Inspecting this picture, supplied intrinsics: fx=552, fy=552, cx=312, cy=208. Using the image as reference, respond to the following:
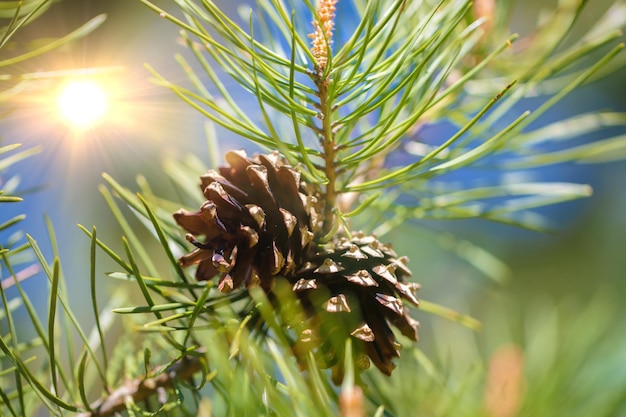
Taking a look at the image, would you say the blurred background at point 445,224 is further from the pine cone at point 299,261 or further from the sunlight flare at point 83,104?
the pine cone at point 299,261

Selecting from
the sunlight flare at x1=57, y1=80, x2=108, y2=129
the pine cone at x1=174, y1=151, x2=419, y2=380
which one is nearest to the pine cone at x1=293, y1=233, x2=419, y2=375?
the pine cone at x1=174, y1=151, x2=419, y2=380

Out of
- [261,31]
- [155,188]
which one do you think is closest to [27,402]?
[261,31]

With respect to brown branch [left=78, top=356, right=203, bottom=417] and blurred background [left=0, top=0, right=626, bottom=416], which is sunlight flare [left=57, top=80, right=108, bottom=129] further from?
brown branch [left=78, top=356, right=203, bottom=417]

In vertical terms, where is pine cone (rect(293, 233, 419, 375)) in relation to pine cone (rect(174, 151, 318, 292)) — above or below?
below

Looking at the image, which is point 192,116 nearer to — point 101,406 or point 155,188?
point 155,188

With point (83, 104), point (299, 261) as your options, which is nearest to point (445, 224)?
point (83, 104)

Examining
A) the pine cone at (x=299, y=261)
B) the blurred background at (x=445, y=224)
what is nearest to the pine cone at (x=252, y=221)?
the pine cone at (x=299, y=261)
